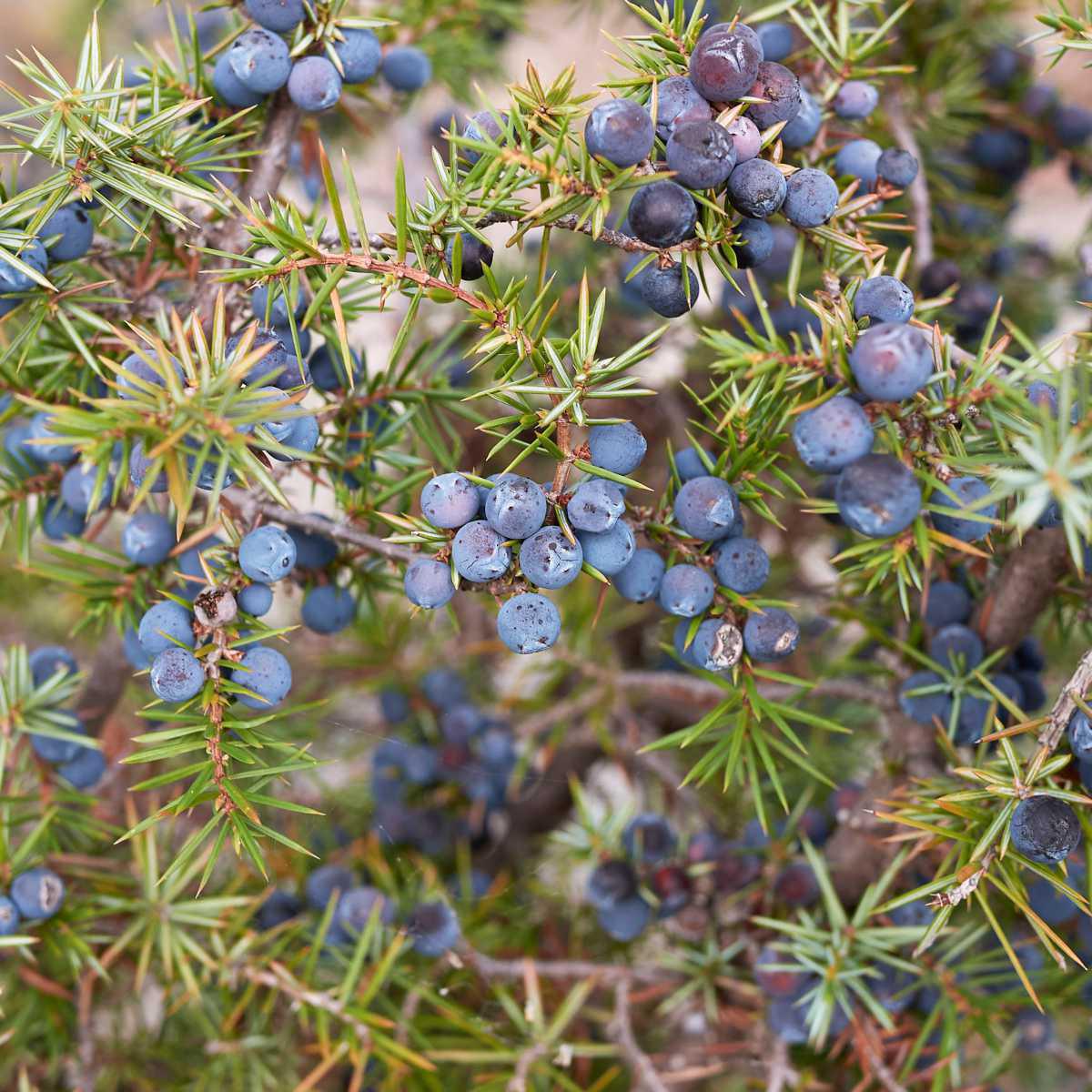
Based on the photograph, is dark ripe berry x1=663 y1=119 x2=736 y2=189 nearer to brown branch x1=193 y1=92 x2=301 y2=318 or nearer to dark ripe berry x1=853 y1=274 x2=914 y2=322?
dark ripe berry x1=853 y1=274 x2=914 y2=322

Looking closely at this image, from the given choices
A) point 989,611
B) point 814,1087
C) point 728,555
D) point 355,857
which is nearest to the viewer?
point 728,555

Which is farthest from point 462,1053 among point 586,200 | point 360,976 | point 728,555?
point 586,200

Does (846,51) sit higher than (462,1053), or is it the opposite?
(846,51)

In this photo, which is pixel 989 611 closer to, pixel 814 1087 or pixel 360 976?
pixel 814 1087

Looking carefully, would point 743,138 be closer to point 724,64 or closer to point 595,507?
point 724,64

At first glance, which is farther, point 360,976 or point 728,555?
point 360,976

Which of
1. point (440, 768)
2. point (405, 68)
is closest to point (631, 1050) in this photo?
point (440, 768)

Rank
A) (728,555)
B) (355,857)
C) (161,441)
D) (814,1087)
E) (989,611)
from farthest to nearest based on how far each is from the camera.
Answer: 1. (355,857)
2. (814,1087)
3. (989,611)
4. (728,555)
5. (161,441)

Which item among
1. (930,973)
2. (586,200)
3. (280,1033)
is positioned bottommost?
(280,1033)
